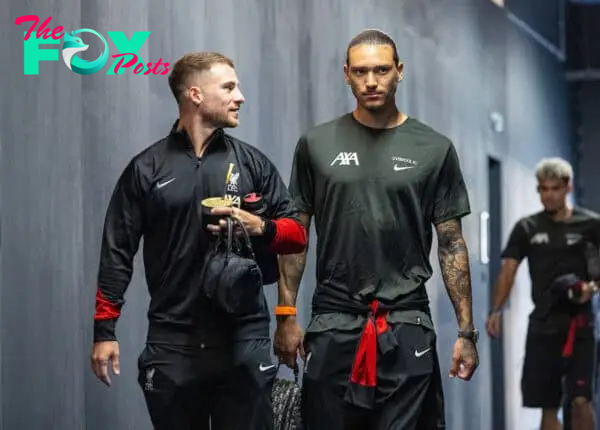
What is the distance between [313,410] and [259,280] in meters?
0.62

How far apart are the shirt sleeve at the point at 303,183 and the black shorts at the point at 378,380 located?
0.41 meters

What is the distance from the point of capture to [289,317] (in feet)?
14.9

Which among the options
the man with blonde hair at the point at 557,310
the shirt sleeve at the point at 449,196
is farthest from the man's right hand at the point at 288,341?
the man with blonde hair at the point at 557,310

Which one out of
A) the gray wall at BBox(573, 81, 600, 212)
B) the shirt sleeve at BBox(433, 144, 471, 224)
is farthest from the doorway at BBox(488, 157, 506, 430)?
the shirt sleeve at BBox(433, 144, 471, 224)

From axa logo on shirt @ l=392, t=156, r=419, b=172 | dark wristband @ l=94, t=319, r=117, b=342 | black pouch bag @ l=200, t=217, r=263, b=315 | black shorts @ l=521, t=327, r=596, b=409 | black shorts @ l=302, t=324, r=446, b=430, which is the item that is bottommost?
black shorts @ l=521, t=327, r=596, b=409

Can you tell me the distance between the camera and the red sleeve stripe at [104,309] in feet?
13.7

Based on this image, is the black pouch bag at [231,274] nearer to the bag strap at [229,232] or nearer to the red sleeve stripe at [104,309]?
the bag strap at [229,232]

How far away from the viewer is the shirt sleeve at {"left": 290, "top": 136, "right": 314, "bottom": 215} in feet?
15.3

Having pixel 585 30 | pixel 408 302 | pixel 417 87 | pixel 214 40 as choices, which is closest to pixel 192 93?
pixel 408 302

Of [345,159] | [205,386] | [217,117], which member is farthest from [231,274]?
[345,159]

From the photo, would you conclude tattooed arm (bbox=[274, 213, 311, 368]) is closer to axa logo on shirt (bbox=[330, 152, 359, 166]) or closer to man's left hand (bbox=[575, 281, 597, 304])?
axa logo on shirt (bbox=[330, 152, 359, 166])

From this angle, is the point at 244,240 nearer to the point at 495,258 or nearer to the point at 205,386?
the point at 205,386

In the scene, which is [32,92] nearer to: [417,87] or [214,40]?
[214,40]

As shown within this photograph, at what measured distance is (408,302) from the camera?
4523mm
